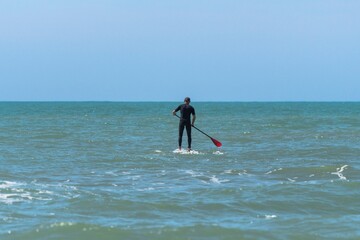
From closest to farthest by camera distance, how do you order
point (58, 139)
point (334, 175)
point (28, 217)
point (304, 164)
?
point (28, 217)
point (334, 175)
point (304, 164)
point (58, 139)

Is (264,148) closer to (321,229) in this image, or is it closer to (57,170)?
(57,170)

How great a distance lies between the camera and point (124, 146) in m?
22.1

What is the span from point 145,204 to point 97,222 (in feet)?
4.48

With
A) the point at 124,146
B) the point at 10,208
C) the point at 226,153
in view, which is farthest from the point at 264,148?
the point at 10,208

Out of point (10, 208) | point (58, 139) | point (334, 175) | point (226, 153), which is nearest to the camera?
point (10, 208)

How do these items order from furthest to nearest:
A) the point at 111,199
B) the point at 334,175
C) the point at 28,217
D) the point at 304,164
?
1. the point at 304,164
2. the point at 334,175
3. the point at 111,199
4. the point at 28,217

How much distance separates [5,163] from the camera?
1588 cm

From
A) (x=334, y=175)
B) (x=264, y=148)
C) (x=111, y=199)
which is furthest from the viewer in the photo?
(x=264, y=148)

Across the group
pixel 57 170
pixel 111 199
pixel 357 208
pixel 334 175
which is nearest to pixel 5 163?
pixel 57 170

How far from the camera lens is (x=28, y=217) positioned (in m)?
9.16

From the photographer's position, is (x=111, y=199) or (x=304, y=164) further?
(x=304, y=164)

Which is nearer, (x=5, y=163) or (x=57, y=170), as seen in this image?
(x=57, y=170)

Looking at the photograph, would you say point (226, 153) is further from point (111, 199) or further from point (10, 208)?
point (10, 208)

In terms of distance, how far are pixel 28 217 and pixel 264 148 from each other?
1271 cm
